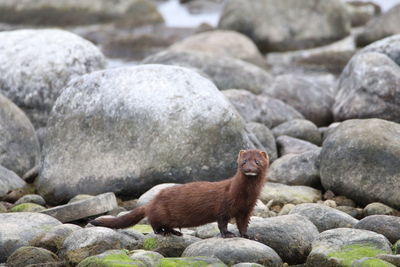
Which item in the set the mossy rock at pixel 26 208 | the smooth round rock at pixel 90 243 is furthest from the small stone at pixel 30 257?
the mossy rock at pixel 26 208

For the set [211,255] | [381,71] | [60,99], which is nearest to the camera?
[211,255]

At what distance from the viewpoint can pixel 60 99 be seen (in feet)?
40.7

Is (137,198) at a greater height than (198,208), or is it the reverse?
(198,208)

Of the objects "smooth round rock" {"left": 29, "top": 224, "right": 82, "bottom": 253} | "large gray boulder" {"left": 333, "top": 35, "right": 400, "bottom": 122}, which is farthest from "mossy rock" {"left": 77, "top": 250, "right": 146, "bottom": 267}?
"large gray boulder" {"left": 333, "top": 35, "right": 400, "bottom": 122}

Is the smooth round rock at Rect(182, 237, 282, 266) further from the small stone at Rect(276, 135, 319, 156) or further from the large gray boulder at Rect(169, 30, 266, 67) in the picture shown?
the large gray boulder at Rect(169, 30, 266, 67)

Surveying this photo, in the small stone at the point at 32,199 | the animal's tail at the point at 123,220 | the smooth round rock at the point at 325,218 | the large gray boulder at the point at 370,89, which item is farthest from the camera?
the large gray boulder at the point at 370,89

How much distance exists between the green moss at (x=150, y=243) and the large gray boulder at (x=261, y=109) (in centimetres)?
650

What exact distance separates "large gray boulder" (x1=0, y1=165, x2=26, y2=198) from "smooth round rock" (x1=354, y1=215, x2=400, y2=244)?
5.03 meters

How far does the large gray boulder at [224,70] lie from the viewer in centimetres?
1719

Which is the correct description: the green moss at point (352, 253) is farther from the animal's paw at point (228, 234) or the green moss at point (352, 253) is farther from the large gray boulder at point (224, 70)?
the large gray boulder at point (224, 70)

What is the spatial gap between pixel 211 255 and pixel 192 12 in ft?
96.1

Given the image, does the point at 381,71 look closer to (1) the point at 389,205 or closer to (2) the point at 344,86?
(2) the point at 344,86

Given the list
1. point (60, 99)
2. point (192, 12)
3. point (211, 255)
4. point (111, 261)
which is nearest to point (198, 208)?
point (211, 255)

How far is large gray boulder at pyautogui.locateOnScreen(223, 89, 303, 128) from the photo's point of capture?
15055mm
